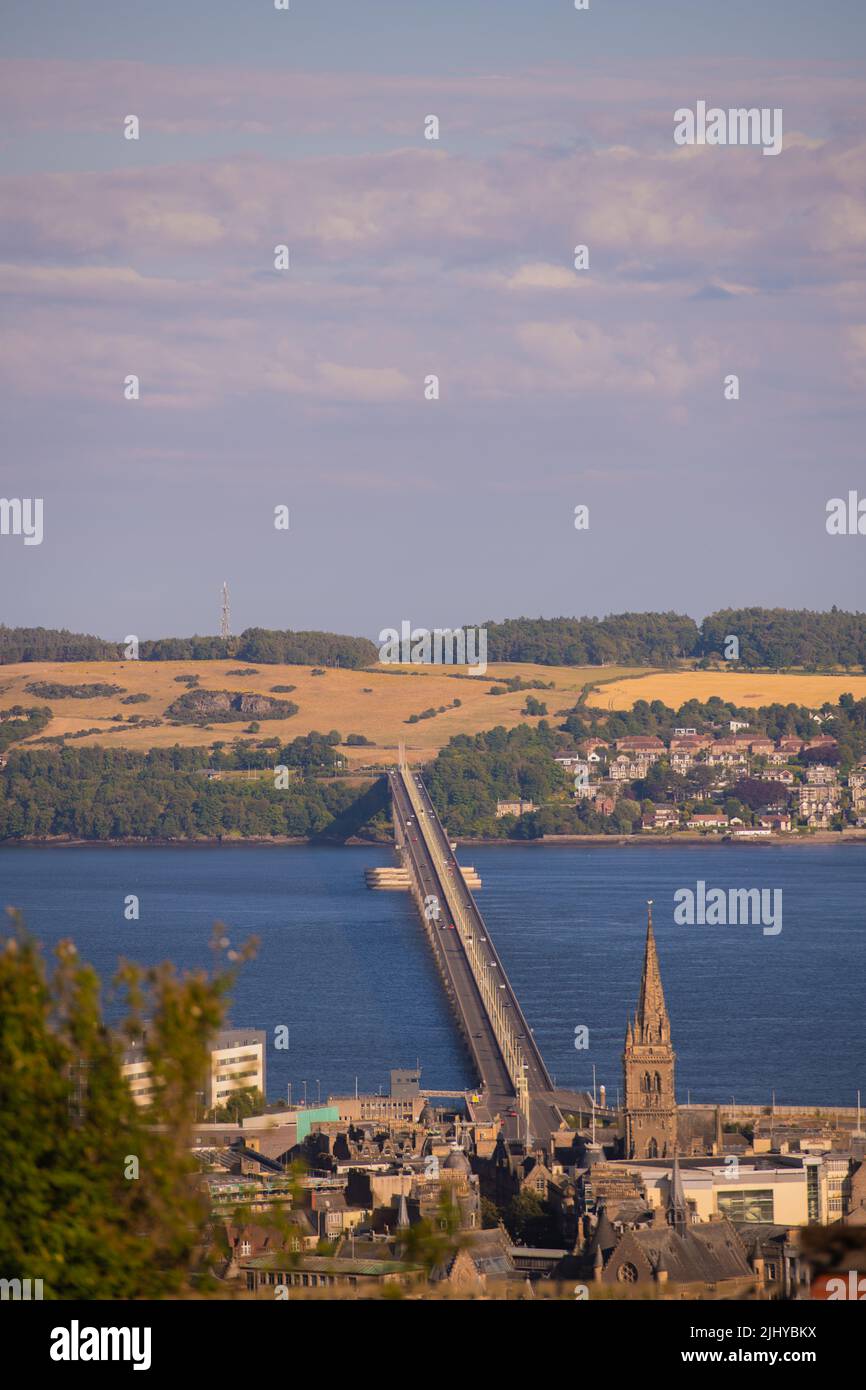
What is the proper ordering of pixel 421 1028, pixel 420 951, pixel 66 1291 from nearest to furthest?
pixel 66 1291, pixel 421 1028, pixel 420 951

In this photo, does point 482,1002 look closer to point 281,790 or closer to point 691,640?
point 281,790

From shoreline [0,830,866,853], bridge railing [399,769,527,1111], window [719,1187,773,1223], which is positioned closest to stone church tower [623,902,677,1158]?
bridge railing [399,769,527,1111]

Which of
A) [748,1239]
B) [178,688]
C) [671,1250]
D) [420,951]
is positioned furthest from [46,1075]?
[178,688]

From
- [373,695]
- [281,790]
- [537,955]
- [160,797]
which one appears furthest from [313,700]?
[537,955]

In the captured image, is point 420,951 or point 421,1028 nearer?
point 421,1028

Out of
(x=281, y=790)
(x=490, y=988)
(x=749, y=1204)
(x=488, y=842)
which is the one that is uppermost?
(x=281, y=790)

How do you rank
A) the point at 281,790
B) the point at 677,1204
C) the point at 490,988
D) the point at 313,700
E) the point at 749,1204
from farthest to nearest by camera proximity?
1. the point at 313,700
2. the point at 281,790
3. the point at 490,988
4. the point at 749,1204
5. the point at 677,1204
